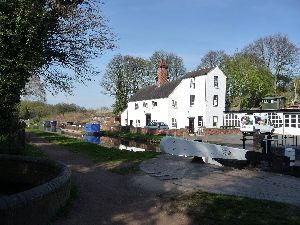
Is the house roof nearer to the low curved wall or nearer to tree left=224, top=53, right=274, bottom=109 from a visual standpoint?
tree left=224, top=53, right=274, bottom=109

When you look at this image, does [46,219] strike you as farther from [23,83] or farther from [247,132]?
[247,132]

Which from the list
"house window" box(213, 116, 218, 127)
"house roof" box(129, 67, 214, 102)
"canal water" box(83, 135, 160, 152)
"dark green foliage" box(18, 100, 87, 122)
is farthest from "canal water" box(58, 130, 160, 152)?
"dark green foliage" box(18, 100, 87, 122)

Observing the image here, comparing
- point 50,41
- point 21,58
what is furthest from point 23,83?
point 50,41

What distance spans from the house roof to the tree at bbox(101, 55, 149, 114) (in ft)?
20.8

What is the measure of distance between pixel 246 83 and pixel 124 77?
76.0 ft

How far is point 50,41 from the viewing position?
16.2 m

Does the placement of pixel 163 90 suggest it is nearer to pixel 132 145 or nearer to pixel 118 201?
pixel 132 145

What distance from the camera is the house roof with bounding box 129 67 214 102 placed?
5547cm

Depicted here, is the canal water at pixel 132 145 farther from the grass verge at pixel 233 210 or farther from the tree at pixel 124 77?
the tree at pixel 124 77

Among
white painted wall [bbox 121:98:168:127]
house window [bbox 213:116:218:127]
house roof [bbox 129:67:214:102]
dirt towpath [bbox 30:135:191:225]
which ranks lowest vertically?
dirt towpath [bbox 30:135:191:225]

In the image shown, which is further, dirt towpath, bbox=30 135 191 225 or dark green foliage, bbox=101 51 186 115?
dark green foliage, bbox=101 51 186 115

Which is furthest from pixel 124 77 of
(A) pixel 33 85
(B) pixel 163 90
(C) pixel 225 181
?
(C) pixel 225 181

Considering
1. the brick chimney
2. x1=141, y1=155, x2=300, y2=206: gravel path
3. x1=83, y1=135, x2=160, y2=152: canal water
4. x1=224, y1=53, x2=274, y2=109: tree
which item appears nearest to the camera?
x1=141, y1=155, x2=300, y2=206: gravel path

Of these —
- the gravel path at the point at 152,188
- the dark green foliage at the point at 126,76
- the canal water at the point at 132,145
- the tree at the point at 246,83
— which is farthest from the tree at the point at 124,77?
the gravel path at the point at 152,188
